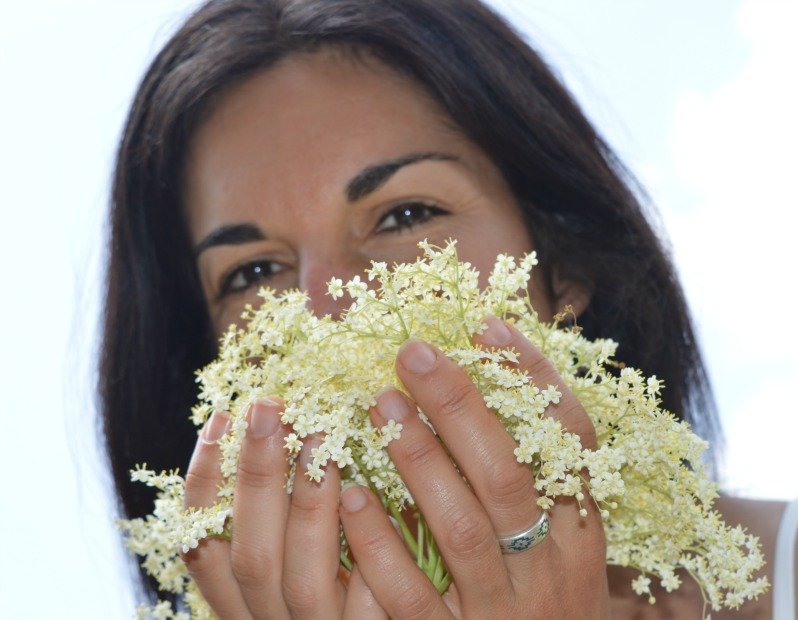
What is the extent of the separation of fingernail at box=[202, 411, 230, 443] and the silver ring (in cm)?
54

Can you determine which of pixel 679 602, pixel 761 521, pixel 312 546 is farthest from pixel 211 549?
pixel 761 521

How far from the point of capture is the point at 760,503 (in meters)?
2.72

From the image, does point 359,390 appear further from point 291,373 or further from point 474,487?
point 474,487

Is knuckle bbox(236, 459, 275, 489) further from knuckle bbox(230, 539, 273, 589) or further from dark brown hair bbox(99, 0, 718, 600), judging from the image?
dark brown hair bbox(99, 0, 718, 600)

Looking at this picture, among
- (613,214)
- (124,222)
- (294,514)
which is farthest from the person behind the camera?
(124,222)

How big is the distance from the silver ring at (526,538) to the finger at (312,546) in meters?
0.28

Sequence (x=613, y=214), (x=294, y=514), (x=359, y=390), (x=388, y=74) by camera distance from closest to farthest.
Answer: (x=359, y=390)
(x=294, y=514)
(x=388, y=74)
(x=613, y=214)

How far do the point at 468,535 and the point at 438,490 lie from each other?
85 millimetres

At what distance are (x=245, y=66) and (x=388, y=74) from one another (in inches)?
17.0

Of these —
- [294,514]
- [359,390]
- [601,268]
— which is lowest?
[294,514]

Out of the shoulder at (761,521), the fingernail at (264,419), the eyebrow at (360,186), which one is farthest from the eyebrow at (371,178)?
the shoulder at (761,521)

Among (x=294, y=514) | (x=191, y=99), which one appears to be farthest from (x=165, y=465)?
(x=294, y=514)

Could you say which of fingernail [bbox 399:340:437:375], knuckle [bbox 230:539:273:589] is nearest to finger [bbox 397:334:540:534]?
fingernail [bbox 399:340:437:375]

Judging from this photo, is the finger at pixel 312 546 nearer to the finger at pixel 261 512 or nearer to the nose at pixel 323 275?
the finger at pixel 261 512
